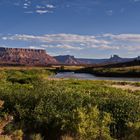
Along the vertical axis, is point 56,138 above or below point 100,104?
below

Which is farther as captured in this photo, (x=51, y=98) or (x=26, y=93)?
(x=26, y=93)

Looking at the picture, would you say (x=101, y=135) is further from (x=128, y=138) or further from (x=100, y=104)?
(x=100, y=104)

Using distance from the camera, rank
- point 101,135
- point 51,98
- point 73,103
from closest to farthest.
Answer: point 101,135 < point 73,103 < point 51,98

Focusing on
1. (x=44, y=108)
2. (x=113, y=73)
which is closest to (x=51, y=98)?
(x=44, y=108)

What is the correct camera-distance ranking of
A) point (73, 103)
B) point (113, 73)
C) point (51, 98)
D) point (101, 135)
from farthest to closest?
point (113, 73), point (51, 98), point (73, 103), point (101, 135)

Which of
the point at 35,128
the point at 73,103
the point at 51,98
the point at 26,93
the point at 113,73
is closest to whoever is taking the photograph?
the point at 35,128

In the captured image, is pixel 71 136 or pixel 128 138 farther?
pixel 71 136

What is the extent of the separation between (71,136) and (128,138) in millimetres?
3178

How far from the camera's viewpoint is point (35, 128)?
62.8ft

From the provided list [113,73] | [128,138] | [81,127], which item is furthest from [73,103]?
[113,73]

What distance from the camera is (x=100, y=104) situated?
68.1 feet

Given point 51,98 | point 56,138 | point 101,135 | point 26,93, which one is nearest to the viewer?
point 101,135

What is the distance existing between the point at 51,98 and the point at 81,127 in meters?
6.30

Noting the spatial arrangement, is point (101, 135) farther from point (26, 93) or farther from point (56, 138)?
point (26, 93)
